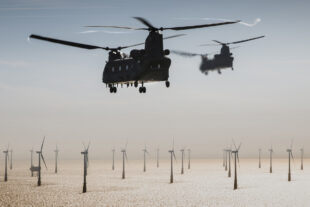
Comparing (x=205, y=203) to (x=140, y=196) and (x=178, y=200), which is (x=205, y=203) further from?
(x=140, y=196)

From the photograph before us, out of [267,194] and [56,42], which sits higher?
[56,42]

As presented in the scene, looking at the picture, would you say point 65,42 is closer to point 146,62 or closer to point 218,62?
point 146,62

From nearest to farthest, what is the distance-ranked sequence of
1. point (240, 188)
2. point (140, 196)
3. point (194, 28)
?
point (194, 28) → point (140, 196) → point (240, 188)

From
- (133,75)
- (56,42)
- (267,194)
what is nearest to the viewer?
(56,42)

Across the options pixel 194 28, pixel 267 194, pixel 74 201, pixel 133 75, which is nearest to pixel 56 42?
pixel 133 75

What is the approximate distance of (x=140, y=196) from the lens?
368ft

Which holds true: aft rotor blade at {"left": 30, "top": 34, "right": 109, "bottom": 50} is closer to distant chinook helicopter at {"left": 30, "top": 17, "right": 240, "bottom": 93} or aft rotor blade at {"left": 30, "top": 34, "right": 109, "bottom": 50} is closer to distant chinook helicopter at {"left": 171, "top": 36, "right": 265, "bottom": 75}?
distant chinook helicopter at {"left": 30, "top": 17, "right": 240, "bottom": 93}

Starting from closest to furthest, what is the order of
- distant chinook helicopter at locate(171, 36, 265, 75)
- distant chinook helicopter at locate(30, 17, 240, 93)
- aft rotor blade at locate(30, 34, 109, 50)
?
aft rotor blade at locate(30, 34, 109, 50) → distant chinook helicopter at locate(30, 17, 240, 93) → distant chinook helicopter at locate(171, 36, 265, 75)

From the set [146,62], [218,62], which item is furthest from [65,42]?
[218,62]

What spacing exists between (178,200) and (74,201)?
878 inches

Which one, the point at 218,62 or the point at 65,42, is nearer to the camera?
the point at 65,42

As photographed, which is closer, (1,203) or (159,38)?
(159,38)

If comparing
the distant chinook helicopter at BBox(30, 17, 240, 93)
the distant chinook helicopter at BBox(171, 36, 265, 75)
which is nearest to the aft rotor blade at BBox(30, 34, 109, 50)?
the distant chinook helicopter at BBox(30, 17, 240, 93)

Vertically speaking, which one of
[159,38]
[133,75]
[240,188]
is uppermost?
[159,38]
